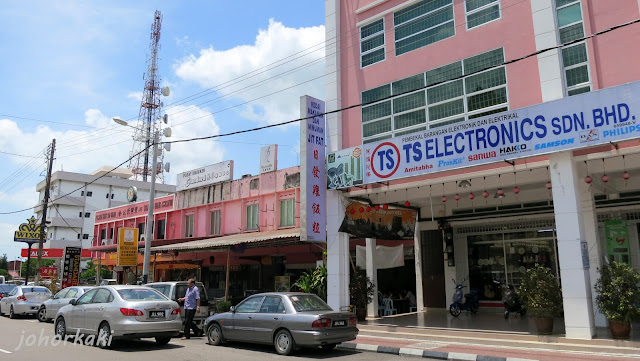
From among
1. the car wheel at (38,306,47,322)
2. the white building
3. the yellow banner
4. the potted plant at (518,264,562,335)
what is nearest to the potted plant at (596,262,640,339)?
the potted plant at (518,264,562,335)

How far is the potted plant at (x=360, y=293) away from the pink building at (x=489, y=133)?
80cm

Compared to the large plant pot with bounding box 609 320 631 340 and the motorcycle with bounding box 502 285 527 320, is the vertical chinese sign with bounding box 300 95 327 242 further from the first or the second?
the large plant pot with bounding box 609 320 631 340

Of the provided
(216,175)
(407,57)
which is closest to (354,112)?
(407,57)

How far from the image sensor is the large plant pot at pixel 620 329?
1037 cm

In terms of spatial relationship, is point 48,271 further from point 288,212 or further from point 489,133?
point 489,133

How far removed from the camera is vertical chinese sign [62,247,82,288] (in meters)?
26.8

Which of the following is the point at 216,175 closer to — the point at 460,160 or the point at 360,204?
the point at 360,204

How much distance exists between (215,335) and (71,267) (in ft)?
62.9

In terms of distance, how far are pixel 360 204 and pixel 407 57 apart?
17.0 feet

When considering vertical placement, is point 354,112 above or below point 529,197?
above

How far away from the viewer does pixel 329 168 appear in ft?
50.7

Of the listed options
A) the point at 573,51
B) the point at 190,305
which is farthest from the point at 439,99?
the point at 190,305

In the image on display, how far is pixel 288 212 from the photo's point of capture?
23328mm

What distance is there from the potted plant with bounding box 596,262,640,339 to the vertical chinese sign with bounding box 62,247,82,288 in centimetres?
2618
